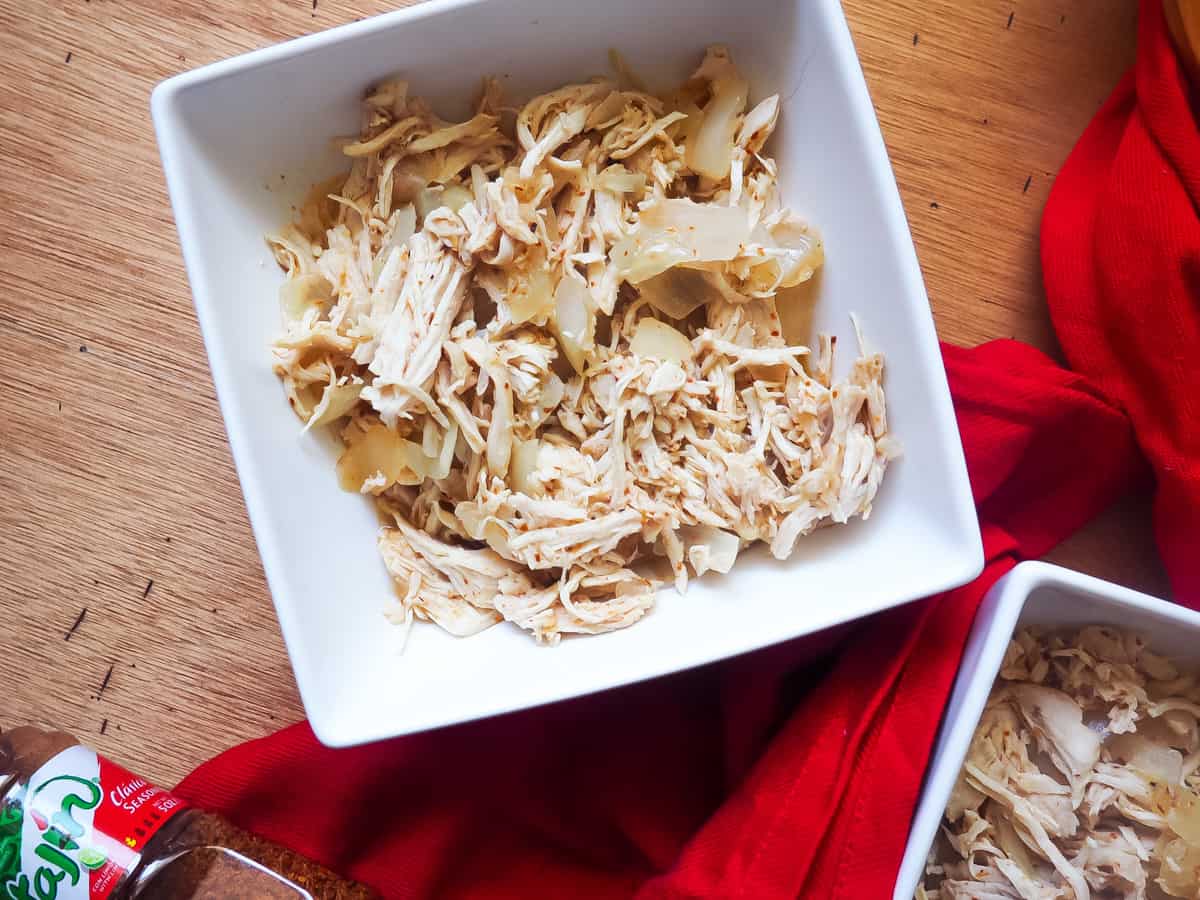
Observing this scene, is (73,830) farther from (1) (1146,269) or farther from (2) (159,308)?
(1) (1146,269)

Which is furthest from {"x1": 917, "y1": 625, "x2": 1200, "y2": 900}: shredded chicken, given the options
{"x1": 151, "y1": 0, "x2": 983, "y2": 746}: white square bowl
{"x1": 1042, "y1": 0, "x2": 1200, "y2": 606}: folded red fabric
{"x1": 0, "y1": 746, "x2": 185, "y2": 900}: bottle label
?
{"x1": 0, "y1": 746, "x2": 185, "y2": 900}: bottle label

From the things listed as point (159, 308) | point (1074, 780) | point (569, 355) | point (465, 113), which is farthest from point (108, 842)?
point (1074, 780)

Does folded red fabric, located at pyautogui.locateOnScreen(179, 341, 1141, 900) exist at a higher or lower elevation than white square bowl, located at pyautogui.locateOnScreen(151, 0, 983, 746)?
lower

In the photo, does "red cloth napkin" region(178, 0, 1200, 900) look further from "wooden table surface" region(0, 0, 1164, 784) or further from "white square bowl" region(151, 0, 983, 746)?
"white square bowl" region(151, 0, 983, 746)

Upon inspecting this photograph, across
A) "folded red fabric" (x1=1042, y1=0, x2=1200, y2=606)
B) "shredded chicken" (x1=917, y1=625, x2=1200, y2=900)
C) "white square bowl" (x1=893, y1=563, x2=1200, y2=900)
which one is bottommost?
"shredded chicken" (x1=917, y1=625, x2=1200, y2=900)

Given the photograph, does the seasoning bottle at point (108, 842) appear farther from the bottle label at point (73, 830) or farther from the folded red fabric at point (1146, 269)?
the folded red fabric at point (1146, 269)

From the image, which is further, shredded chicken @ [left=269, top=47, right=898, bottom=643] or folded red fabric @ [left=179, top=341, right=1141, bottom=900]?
folded red fabric @ [left=179, top=341, right=1141, bottom=900]

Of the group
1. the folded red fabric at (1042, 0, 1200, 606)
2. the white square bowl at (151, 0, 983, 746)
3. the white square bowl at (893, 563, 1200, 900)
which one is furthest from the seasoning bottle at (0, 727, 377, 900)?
the folded red fabric at (1042, 0, 1200, 606)
